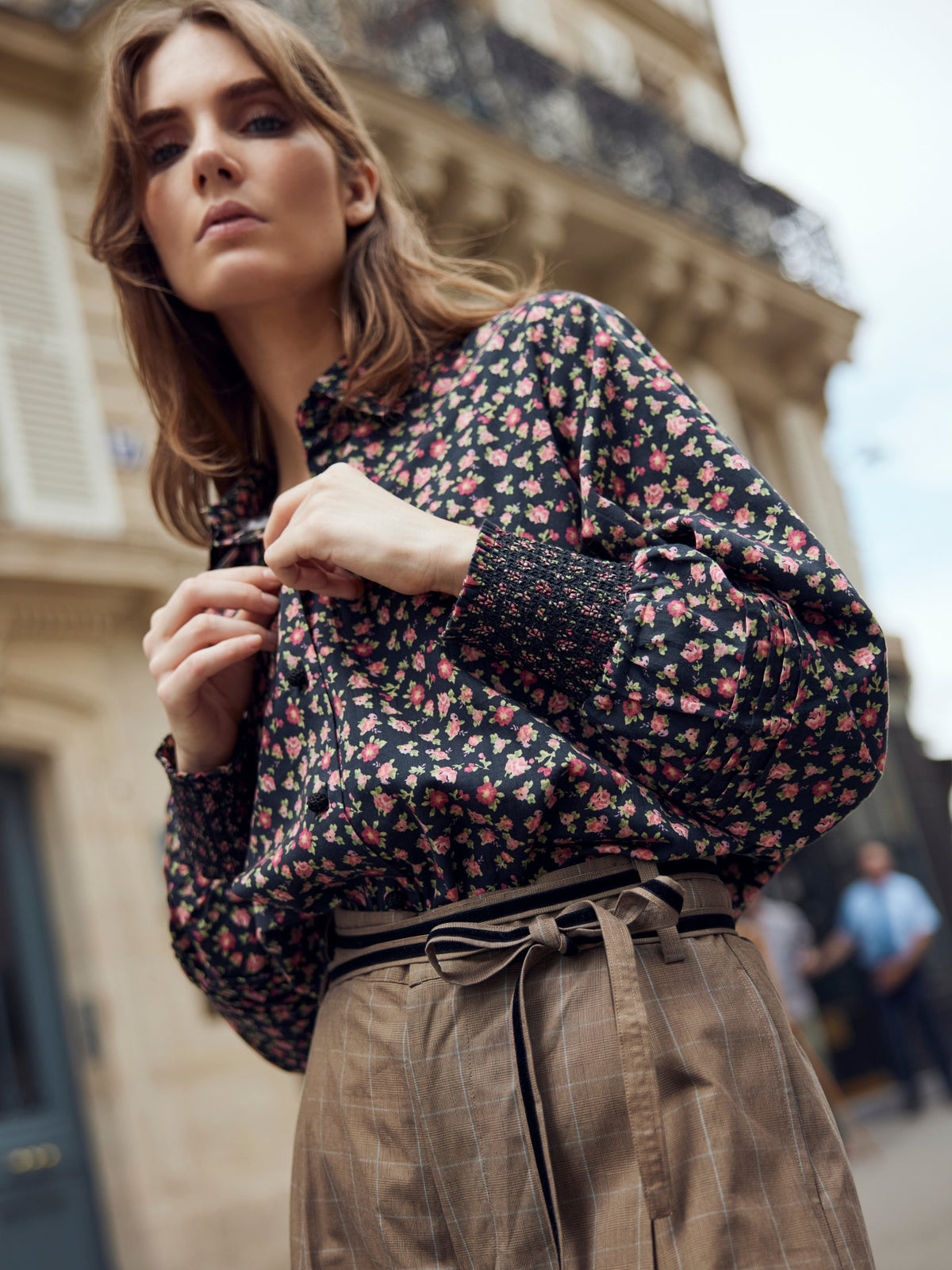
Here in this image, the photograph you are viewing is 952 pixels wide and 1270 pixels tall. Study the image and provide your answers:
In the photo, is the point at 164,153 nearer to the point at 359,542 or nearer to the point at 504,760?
the point at 359,542

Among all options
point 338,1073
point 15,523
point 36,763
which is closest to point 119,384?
point 15,523

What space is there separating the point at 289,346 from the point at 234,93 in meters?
0.30

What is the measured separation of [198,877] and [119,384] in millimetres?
5978

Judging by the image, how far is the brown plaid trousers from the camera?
100cm

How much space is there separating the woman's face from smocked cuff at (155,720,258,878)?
0.55 m

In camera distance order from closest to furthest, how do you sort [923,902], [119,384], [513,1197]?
[513,1197]
[119,384]
[923,902]

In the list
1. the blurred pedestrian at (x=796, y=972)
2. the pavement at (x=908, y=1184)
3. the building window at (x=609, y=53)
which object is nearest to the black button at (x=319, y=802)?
the pavement at (x=908, y=1184)

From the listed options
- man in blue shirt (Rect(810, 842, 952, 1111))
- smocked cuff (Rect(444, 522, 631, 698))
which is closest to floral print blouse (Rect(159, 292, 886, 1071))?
smocked cuff (Rect(444, 522, 631, 698))

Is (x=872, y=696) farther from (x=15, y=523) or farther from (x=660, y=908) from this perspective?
(x=15, y=523)

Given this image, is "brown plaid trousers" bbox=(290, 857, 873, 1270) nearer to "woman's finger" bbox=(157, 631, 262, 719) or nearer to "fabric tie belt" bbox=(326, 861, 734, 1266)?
"fabric tie belt" bbox=(326, 861, 734, 1266)

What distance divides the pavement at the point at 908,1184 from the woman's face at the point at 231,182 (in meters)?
4.03

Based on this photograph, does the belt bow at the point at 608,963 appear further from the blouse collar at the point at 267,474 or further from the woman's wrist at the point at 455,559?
the blouse collar at the point at 267,474

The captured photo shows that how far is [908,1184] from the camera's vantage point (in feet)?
19.9

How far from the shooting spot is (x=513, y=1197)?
1.05m
